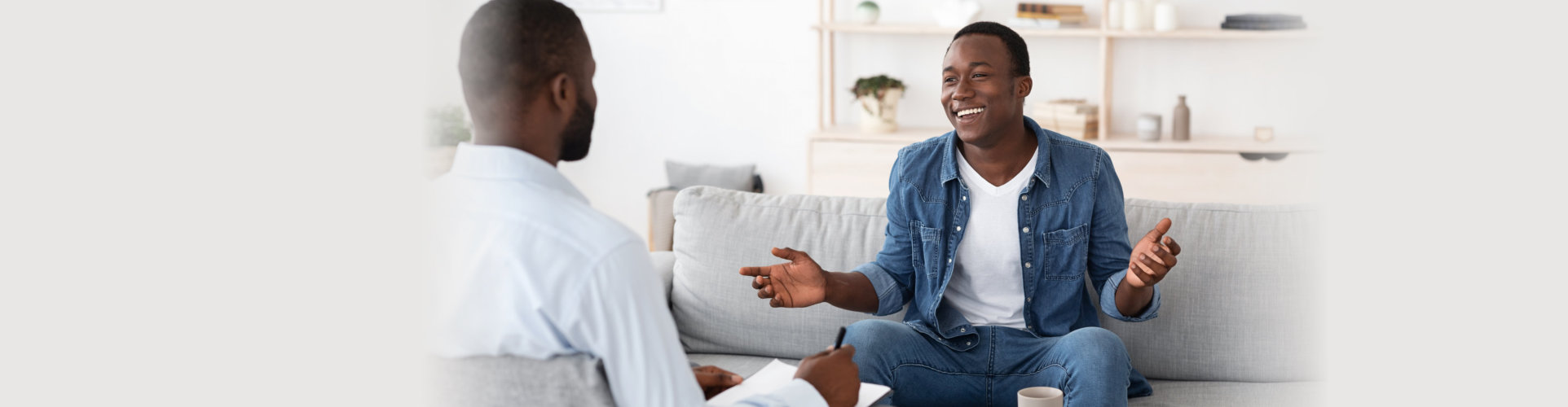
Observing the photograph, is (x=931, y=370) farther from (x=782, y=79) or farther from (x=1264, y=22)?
(x=782, y=79)

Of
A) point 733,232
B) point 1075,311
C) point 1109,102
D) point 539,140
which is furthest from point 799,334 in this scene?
point 1109,102

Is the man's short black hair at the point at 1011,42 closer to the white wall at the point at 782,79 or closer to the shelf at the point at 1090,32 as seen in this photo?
the shelf at the point at 1090,32

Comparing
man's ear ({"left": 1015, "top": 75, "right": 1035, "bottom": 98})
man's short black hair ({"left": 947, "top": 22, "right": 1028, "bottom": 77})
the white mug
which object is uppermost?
man's short black hair ({"left": 947, "top": 22, "right": 1028, "bottom": 77})

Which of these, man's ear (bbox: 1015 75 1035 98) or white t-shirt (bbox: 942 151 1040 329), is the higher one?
man's ear (bbox: 1015 75 1035 98)

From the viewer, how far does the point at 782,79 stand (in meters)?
4.40

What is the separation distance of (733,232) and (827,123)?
7.75 ft

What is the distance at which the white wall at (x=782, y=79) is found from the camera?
4.05 metres

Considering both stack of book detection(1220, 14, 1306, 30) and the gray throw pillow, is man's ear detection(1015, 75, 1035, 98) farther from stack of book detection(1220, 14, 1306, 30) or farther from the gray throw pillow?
the gray throw pillow

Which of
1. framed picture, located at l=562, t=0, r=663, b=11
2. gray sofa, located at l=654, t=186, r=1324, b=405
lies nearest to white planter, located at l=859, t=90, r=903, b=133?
framed picture, located at l=562, t=0, r=663, b=11

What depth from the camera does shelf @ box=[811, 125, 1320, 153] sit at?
378 centimetres

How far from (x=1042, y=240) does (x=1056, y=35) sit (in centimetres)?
235

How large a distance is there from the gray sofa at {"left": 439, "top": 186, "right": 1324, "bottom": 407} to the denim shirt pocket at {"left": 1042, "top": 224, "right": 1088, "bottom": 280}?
0.17 m

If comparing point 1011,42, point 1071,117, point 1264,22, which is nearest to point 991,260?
point 1011,42

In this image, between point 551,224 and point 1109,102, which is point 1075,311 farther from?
point 1109,102
